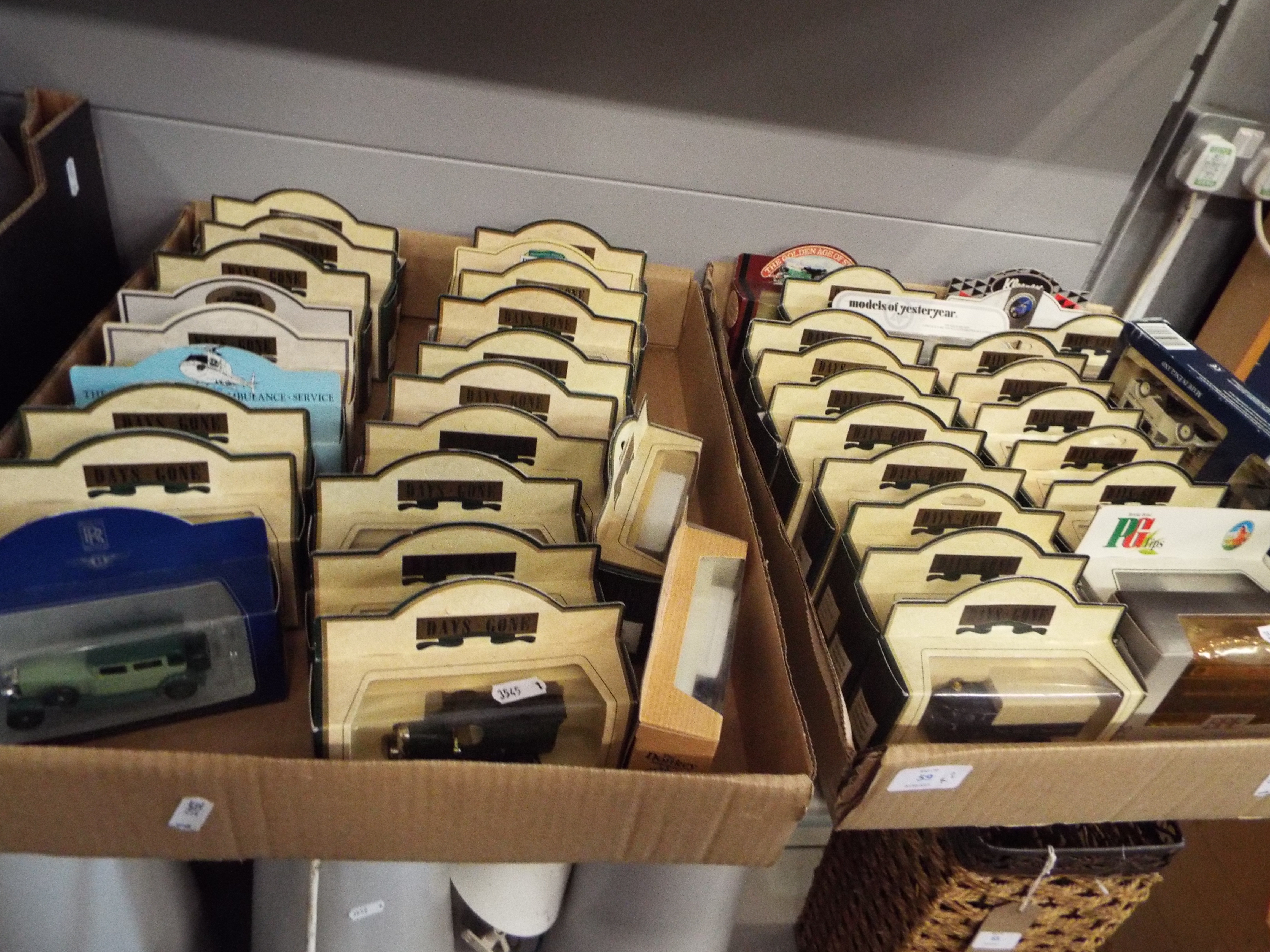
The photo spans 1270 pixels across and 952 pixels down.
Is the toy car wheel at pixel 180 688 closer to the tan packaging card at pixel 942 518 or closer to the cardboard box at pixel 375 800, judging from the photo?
the cardboard box at pixel 375 800

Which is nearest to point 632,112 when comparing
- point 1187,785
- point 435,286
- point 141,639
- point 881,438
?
point 435,286

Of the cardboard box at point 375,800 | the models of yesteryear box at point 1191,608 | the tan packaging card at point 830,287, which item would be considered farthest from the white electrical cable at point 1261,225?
the cardboard box at point 375,800

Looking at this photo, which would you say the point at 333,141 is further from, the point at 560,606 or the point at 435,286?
the point at 560,606

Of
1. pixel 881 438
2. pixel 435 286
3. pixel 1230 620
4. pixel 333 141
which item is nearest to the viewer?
pixel 1230 620

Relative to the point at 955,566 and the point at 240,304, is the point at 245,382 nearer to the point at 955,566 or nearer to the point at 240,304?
the point at 240,304

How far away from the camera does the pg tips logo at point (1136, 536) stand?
2.83 feet

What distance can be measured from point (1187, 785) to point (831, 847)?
0.52 meters

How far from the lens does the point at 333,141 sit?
1153mm

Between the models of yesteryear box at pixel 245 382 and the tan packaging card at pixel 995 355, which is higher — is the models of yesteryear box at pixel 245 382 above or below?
below

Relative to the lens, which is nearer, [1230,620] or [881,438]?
[1230,620]

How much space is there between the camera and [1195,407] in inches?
44.5

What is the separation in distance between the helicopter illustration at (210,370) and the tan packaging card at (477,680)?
32cm

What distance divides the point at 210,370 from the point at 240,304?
0.10 meters

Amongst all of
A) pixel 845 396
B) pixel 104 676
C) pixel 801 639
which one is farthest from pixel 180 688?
pixel 845 396
